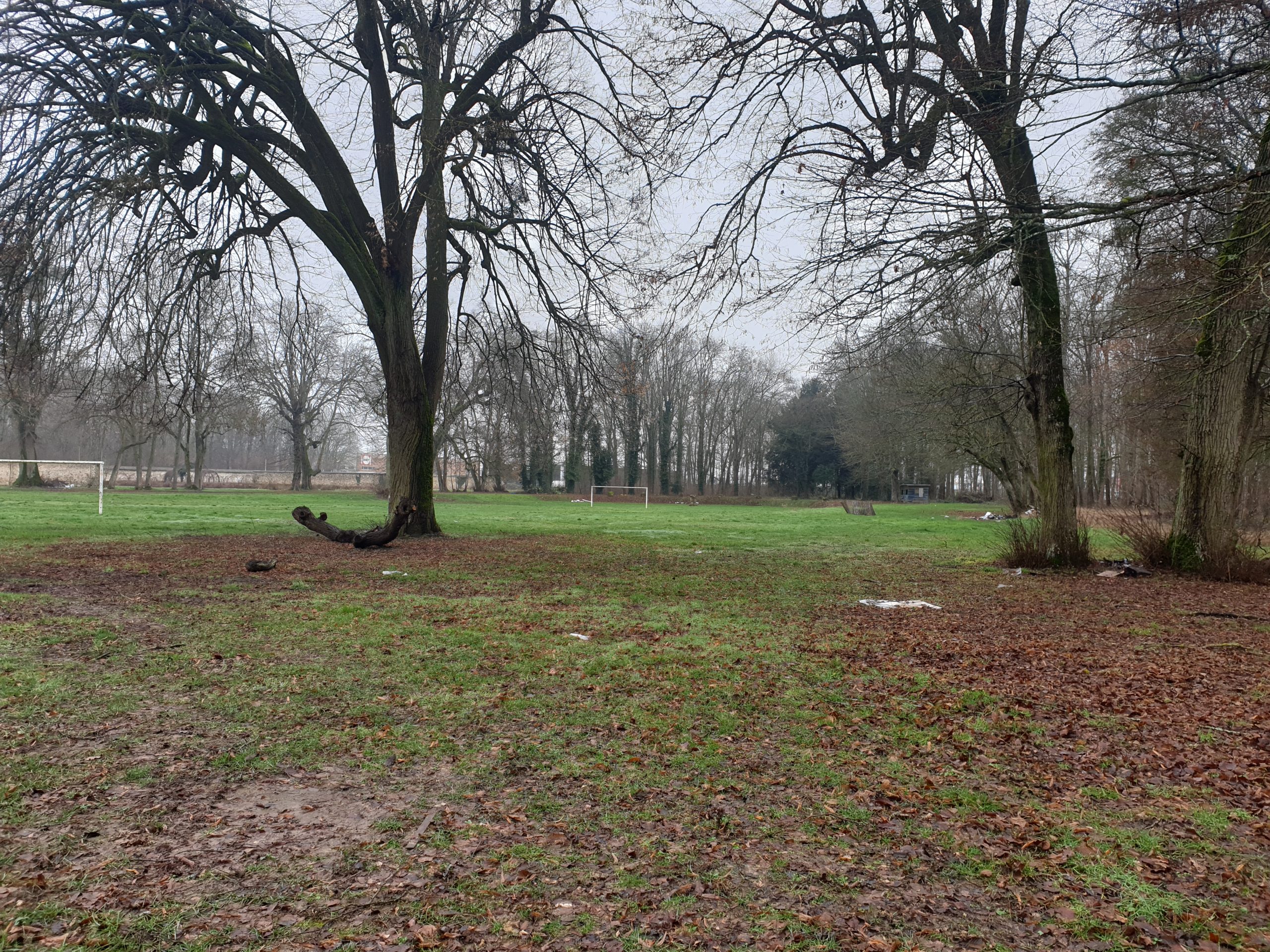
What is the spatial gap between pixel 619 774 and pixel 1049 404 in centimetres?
982

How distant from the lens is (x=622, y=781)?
356 cm

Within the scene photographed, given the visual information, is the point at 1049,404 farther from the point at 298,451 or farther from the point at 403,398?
the point at 298,451

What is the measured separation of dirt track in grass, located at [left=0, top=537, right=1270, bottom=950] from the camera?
8.11 feet

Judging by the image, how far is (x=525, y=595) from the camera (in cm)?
876

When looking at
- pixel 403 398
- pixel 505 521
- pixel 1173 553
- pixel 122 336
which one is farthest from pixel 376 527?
pixel 1173 553

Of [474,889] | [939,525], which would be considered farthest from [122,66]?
[939,525]

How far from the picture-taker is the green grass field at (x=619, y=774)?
2.47 meters

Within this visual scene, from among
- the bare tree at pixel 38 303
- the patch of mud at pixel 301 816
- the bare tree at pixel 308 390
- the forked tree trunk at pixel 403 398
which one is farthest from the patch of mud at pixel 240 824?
the bare tree at pixel 308 390

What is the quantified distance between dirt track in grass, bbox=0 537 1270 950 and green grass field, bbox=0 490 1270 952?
0.06 ft

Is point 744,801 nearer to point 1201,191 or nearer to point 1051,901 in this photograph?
point 1051,901

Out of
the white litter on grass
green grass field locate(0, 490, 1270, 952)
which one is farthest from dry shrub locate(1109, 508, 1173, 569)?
the white litter on grass

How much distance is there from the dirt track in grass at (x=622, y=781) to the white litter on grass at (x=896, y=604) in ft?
3.78

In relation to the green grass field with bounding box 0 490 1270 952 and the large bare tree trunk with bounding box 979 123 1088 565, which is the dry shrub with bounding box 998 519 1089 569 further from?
the green grass field with bounding box 0 490 1270 952

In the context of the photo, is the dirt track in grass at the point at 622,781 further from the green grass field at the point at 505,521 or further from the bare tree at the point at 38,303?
the green grass field at the point at 505,521
